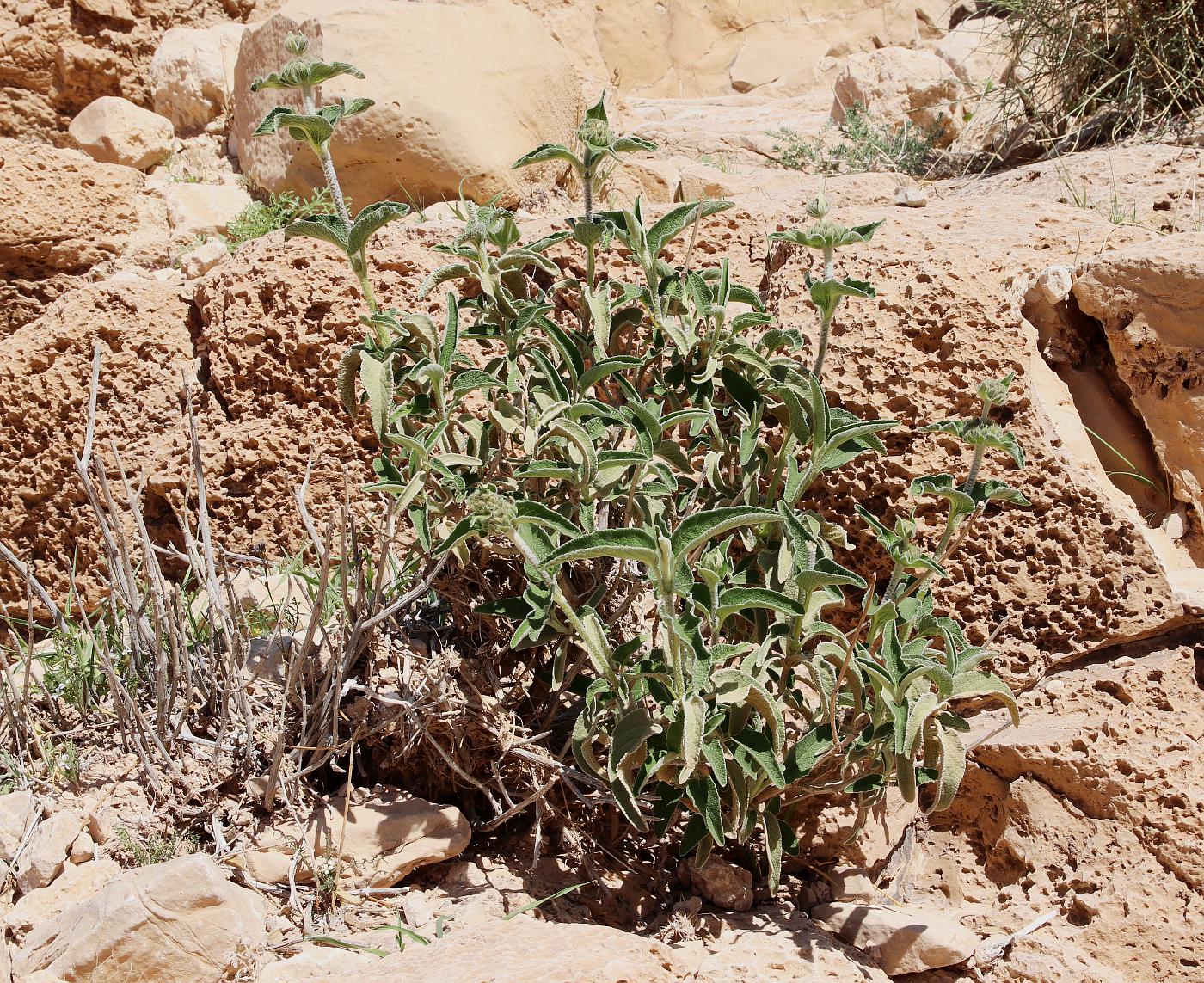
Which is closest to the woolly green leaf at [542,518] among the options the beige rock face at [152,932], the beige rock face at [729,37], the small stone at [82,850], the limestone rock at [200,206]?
the beige rock face at [152,932]

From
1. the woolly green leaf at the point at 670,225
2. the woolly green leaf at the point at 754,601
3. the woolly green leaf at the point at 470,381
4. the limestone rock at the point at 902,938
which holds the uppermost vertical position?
the woolly green leaf at the point at 670,225

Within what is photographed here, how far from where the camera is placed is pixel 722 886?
6.80 feet

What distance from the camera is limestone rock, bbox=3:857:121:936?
1.86 metres

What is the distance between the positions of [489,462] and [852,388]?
92 cm

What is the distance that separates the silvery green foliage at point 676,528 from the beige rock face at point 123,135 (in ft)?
10.00

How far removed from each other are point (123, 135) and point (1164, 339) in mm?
4148

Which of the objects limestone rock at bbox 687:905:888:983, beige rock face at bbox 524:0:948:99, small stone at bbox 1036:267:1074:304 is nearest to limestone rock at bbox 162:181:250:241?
small stone at bbox 1036:267:1074:304

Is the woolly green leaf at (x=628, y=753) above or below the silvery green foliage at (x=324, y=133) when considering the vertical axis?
below

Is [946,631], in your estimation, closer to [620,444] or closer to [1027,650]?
[1027,650]

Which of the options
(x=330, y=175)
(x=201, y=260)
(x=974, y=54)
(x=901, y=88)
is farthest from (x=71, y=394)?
(x=974, y=54)

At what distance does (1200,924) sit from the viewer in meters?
2.10

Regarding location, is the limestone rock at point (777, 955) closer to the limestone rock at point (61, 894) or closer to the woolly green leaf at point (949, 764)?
the woolly green leaf at point (949, 764)

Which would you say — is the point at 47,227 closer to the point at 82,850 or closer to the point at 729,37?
the point at 82,850

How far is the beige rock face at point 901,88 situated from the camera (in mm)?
5480
